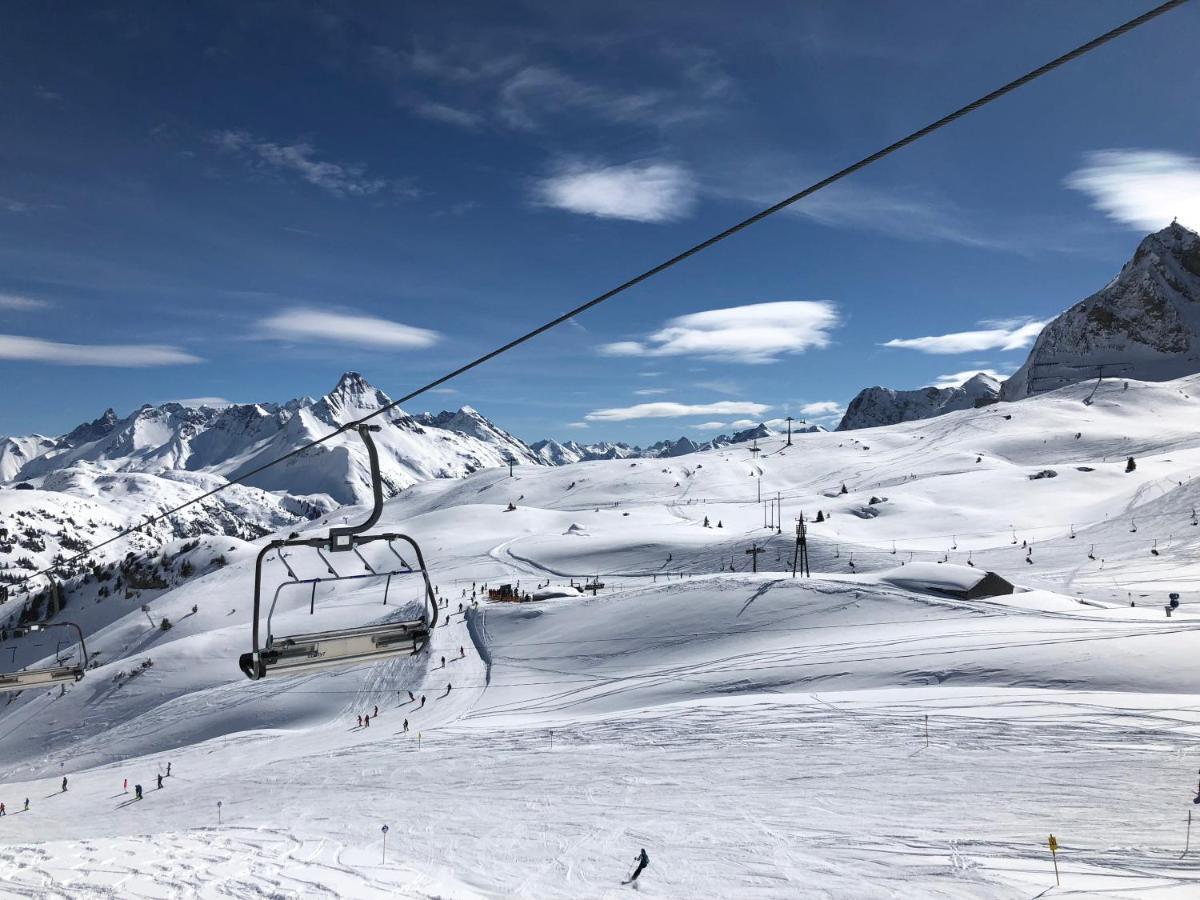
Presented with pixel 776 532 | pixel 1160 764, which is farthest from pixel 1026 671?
A: pixel 776 532

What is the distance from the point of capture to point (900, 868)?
18344 mm

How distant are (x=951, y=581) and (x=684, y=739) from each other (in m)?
23.7

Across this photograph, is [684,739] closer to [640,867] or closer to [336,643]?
[640,867]

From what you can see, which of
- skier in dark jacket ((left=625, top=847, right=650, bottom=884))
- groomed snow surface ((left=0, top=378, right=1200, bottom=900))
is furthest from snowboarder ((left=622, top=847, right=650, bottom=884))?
groomed snow surface ((left=0, top=378, right=1200, bottom=900))

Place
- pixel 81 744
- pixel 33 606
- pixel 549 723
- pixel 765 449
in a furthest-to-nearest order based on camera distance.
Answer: pixel 765 449, pixel 33 606, pixel 81 744, pixel 549 723

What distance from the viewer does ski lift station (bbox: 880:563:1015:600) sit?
43.0m

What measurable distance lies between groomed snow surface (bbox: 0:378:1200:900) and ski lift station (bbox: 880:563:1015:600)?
0.44 metres

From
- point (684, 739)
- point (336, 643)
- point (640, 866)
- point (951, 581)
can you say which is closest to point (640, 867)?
point (640, 866)

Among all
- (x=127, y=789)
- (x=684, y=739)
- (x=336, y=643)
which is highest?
(x=336, y=643)

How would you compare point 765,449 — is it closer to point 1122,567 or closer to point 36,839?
point 1122,567

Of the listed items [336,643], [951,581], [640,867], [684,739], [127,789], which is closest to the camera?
[336,643]

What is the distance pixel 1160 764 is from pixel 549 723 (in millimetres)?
24765

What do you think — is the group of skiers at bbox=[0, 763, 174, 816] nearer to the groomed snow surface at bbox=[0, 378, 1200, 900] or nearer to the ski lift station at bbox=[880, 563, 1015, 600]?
the groomed snow surface at bbox=[0, 378, 1200, 900]

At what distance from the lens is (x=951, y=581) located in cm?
4412
